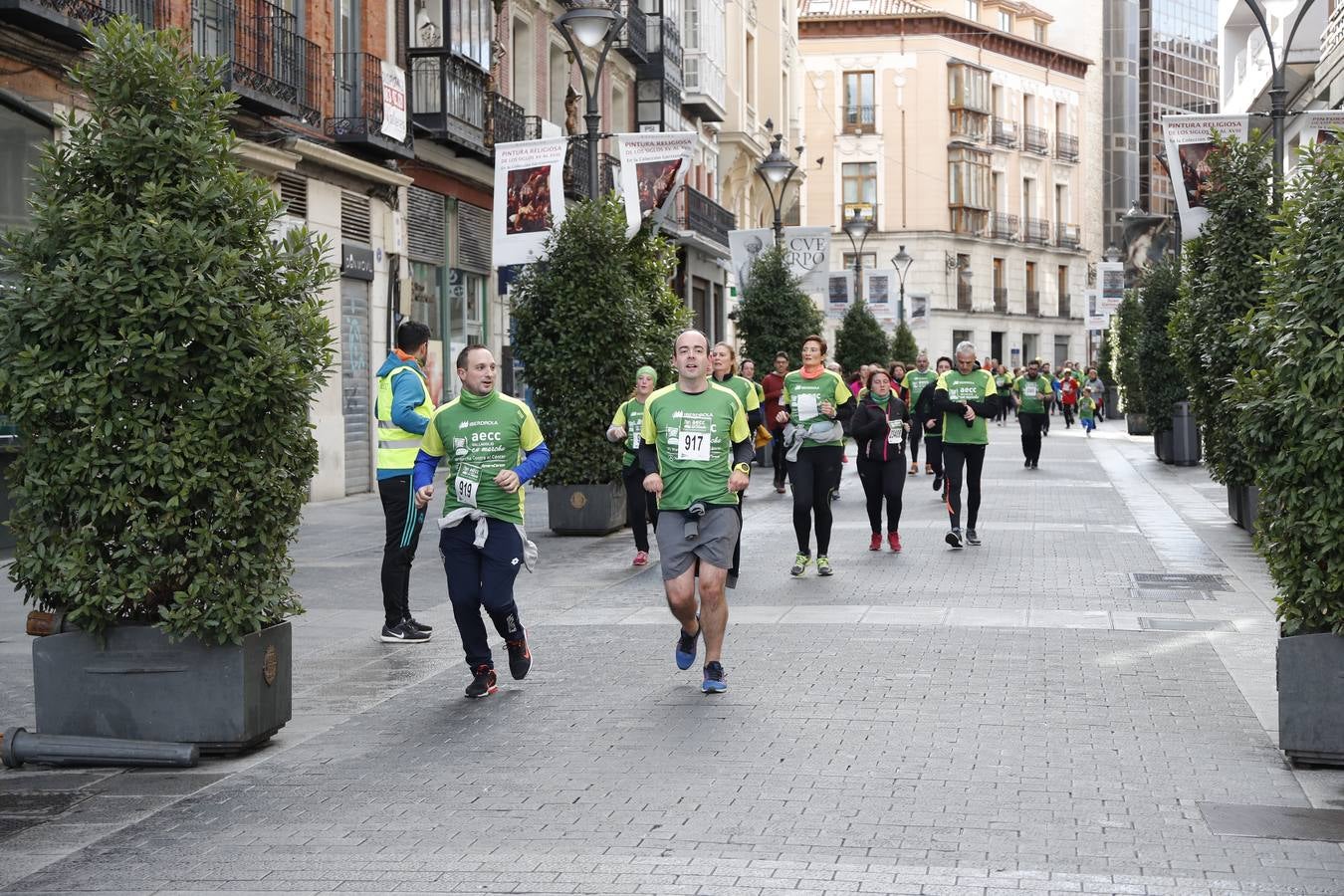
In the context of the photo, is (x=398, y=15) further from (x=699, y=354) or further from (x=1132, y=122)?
(x=1132, y=122)

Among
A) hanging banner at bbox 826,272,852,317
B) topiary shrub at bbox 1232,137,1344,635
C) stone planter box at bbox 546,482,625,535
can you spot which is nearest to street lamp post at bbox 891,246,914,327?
hanging banner at bbox 826,272,852,317

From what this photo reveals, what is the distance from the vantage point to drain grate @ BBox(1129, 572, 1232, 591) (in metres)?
12.6

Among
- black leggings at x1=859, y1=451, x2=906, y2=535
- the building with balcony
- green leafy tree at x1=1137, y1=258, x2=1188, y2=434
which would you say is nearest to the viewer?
black leggings at x1=859, y1=451, x2=906, y2=535

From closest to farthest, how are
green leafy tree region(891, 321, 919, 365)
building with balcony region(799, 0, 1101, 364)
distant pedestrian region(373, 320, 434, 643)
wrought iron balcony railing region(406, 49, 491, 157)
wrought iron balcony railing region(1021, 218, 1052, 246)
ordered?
distant pedestrian region(373, 320, 434, 643)
wrought iron balcony railing region(406, 49, 491, 157)
green leafy tree region(891, 321, 919, 365)
building with balcony region(799, 0, 1101, 364)
wrought iron balcony railing region(1021, 218, 1052, 246)

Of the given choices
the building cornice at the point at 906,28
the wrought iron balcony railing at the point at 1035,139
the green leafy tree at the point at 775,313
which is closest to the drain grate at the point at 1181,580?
the green leafy tree at the point at 775,313

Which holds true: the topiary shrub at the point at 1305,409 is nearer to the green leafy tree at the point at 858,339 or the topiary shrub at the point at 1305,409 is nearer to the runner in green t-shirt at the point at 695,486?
the runner in green t-shirt at the point at 695,486

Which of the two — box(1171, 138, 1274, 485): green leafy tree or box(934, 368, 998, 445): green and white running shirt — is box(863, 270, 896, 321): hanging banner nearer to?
box(1171, 138, 1274, 485): green leafy tree

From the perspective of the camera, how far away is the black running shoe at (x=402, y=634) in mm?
10406

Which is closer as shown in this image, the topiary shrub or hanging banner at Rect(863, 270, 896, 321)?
the topiary shrub

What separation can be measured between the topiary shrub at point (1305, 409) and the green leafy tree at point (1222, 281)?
8990mm

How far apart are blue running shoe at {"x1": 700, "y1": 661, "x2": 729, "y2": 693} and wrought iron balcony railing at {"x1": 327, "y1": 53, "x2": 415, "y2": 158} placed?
16013mm

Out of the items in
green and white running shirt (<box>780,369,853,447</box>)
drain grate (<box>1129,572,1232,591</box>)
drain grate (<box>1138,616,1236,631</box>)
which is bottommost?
drain grate (<box>1138,616,1236,631</box>)

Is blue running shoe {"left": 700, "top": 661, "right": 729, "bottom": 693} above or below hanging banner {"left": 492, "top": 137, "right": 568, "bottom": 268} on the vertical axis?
below

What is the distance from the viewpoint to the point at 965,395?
15.8 meters
